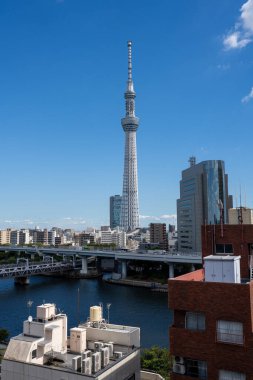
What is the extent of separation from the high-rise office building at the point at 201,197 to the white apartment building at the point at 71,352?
5777cm

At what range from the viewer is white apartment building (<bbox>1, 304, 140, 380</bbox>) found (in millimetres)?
8727

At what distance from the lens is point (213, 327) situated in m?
7.47

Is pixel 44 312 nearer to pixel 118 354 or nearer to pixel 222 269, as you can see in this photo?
pixel 118 354

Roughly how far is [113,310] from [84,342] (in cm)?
2170

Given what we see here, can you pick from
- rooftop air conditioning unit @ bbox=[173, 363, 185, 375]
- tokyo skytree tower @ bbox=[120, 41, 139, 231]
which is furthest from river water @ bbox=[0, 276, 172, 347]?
tokyo skytree tower @ bbox=[120, 41, 139, 231]

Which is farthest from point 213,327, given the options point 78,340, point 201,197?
point 201,197

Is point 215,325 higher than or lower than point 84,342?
higher

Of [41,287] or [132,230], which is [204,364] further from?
[132,230]

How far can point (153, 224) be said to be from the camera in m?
105

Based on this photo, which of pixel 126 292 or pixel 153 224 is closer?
pixel 126 292

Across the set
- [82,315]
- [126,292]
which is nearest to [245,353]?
[82,315]

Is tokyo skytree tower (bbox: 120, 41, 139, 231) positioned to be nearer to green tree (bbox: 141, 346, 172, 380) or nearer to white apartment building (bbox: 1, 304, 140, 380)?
green tree (bbox: 141, 346, 172, 380)

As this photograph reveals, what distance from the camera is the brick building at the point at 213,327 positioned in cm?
716

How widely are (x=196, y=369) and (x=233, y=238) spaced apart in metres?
3.56
